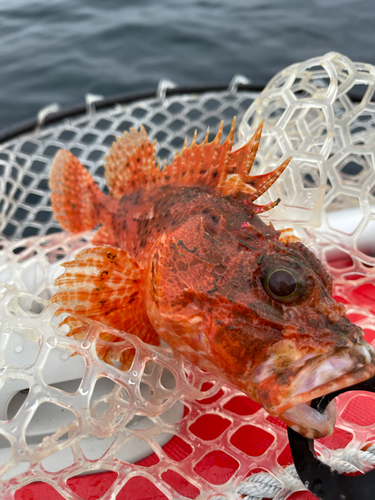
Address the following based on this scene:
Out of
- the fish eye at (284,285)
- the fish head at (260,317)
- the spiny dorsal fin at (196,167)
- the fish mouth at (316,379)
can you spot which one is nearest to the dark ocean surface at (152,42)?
the spiny dorsal fin at (196,167)

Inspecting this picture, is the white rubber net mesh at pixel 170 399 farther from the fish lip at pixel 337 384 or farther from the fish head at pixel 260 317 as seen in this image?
the fish lip at pixel 337 384

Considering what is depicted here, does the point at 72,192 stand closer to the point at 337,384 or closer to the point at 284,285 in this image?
the point at 284,285

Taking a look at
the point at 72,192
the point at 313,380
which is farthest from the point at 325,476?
the point at 72,192

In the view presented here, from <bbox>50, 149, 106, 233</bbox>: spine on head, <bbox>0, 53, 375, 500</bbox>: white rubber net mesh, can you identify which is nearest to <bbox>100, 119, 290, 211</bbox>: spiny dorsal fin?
<bbox>50, 149, 106, 233</bbox>: spine on head

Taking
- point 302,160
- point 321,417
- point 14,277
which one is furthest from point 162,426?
point 302,160

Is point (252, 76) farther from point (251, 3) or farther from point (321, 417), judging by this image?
point (321, 417)

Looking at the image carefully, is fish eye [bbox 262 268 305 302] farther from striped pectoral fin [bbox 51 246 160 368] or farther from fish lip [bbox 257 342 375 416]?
striped pectoral fin [bbox 51 246 160 368]
